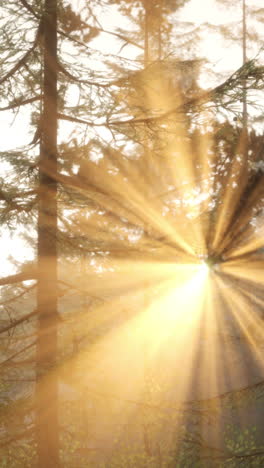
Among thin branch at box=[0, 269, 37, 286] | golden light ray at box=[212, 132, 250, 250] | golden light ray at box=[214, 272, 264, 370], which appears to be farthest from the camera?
golden light ray at box=[214, 272, 264, 370]

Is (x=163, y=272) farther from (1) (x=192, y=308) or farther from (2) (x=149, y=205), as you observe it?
(1) (x=192, y=308)

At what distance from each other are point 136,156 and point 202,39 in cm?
561

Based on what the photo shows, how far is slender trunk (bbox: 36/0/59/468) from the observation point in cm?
621

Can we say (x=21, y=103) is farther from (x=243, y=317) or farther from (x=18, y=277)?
(x=243, y=317)

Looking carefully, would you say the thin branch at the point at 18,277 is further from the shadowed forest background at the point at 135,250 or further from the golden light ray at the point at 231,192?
Result: the golden light ray at the point at 231,192

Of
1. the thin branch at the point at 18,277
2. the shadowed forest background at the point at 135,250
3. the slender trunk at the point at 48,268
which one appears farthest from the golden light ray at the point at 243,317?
the thin branch at the point at 18,277

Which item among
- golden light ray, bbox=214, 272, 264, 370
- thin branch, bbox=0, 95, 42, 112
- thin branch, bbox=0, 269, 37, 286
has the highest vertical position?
thin branch, bbox=0, 95, 42, 112

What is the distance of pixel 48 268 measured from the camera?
21.2ft

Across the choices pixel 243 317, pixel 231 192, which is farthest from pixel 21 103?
pixel 243 317

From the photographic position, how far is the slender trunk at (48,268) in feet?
20.4

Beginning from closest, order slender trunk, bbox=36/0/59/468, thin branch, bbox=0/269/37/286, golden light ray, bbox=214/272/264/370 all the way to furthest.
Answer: thin branch, bbox=0/269/37/286, slender trunk, bbox=36/0/59/468, golden light ray, bbox=214/272/264/370

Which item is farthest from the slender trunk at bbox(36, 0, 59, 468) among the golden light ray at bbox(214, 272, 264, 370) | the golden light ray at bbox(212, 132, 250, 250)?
the golden light ray at bbox(214, 272, 264, 370)

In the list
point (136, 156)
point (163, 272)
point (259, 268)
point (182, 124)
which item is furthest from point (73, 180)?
point (259, 268)

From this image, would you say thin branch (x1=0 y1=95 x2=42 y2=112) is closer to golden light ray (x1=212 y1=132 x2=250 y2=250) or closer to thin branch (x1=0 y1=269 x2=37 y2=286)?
thin branch (x1=0 y1=269 x2=37 y2=286)
